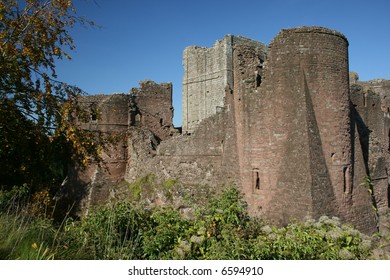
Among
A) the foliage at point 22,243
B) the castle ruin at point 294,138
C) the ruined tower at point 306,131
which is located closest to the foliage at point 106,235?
the foliage at point 22,243

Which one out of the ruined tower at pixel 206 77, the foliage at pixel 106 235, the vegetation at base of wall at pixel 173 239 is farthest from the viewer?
the ruined tower at pixel 206 77

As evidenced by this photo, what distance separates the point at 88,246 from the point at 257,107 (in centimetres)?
→ 741

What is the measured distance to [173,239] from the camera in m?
5.85

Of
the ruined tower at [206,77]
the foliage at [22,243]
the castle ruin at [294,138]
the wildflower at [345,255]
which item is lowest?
the wildflower at [345,255]

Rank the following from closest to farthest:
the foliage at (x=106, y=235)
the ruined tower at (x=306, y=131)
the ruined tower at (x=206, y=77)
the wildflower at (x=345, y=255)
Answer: the wildflower at (x=345, y=255)
the foliage at (x=106, y=235)
the ruined tower at (x=306, y=131)
the ruined tower at (x=206, y=77)

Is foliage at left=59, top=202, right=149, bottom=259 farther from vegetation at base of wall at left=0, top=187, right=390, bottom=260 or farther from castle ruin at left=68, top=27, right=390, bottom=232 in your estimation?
castle ruin at left=68, top=27, right=390, bottom=232

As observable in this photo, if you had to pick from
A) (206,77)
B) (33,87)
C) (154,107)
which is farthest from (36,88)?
(206,77)

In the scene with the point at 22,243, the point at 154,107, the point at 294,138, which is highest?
the point at 154,107

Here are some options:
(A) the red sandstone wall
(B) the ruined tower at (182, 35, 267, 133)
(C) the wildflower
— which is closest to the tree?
(C) the wildflower

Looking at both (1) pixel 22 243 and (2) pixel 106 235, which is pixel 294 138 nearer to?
(2) pixel 106 235

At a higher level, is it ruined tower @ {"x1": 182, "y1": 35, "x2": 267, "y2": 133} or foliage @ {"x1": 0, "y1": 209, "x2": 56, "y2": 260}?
ruined tower @ {"x1": 182, "y1": 35, "x2": 267, "y2": 133}

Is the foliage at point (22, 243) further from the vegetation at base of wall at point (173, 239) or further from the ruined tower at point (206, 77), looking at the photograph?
the ruined tower at point (206, 77)

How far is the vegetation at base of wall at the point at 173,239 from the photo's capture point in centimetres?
462

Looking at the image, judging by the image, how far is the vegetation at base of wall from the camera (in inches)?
182
